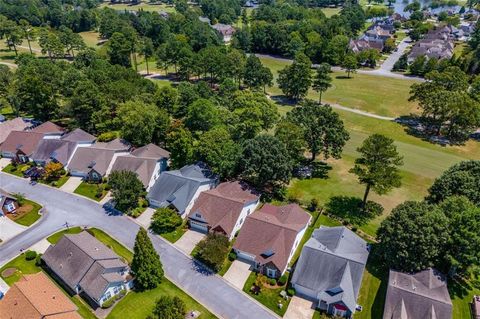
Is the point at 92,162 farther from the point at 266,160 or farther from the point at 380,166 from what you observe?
the point at 380,166

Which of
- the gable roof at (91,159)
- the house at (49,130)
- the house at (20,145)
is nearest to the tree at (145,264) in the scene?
the gable roof at (91,159)

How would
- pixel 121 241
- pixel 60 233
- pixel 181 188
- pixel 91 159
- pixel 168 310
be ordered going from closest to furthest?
1. pixel 168 310
2. pixel 121 241
3. pixel 60 233
4. pixel 181 188
5. pixel 91 159

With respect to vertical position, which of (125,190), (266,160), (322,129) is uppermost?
(322,129)

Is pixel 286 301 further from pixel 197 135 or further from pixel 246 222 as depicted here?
pixel 197 135

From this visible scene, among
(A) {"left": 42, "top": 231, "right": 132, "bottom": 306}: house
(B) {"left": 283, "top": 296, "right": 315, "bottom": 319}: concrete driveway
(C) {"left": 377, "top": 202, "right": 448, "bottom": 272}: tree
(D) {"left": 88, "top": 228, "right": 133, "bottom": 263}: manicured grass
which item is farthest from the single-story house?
(C) {"left": 377, "top": 202, "right": 448, "bottom": 272}: tree

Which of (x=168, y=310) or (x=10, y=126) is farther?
(x=10, y=126)

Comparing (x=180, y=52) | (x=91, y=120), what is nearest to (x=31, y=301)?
(x=91, y=120)

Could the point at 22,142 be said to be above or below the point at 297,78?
below

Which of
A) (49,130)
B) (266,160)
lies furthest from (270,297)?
(49,130)

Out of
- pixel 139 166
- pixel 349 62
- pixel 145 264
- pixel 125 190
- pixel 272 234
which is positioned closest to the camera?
pixel 145 264
